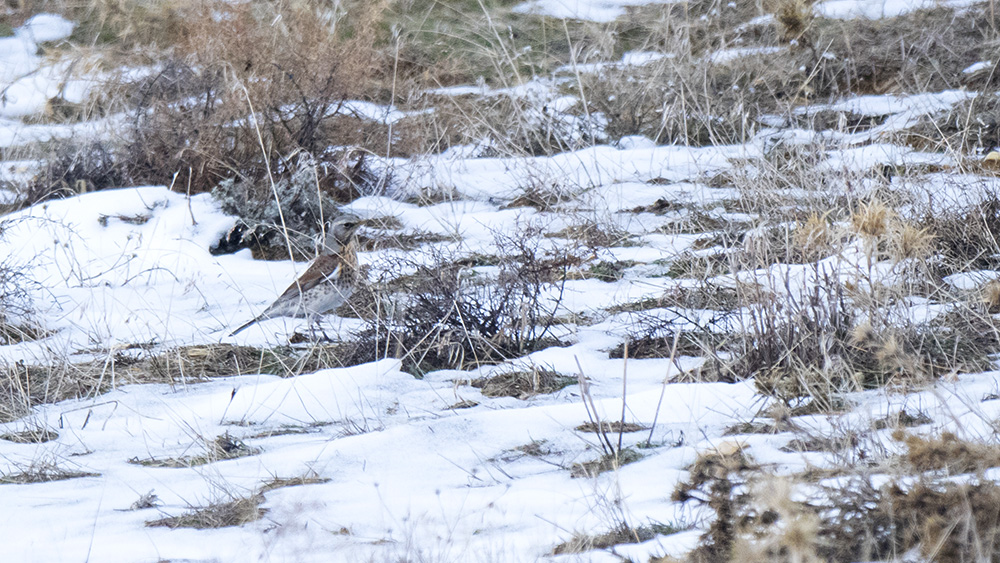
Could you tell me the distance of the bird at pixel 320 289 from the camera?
463 cm

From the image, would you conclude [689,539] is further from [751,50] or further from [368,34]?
[751,50]

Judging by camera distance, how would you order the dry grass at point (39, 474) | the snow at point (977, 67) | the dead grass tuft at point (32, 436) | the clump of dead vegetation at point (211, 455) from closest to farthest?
1. the dry grass at point (39, 474)
2. the clump of dead vegetation at point (211, 455)
3. the dead grass tuft at point (32, 436)
4. the snow at point (977, 67)

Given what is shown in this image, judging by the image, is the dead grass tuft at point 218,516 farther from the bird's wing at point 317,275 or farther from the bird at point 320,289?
the bird's wing at point 317,275

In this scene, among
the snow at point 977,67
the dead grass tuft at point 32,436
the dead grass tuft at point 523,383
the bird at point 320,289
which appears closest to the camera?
the dead grass tuft at point 32,436

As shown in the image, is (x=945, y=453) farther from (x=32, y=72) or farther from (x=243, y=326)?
(x=32, y=72)

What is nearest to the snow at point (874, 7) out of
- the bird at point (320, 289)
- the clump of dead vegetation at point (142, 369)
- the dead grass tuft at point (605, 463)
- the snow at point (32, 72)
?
the bird at point (320, 289)

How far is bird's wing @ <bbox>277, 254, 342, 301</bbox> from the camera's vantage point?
4684 mm

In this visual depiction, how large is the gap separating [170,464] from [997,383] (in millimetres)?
2671

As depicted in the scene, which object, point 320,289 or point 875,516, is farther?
point 320,289

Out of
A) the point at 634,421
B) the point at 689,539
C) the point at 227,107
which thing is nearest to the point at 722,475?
the point at 689,539

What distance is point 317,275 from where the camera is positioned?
186 inches

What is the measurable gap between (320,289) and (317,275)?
87 mm

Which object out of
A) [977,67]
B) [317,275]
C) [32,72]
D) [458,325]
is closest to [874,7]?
[977,67]

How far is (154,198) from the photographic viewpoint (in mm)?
6309
